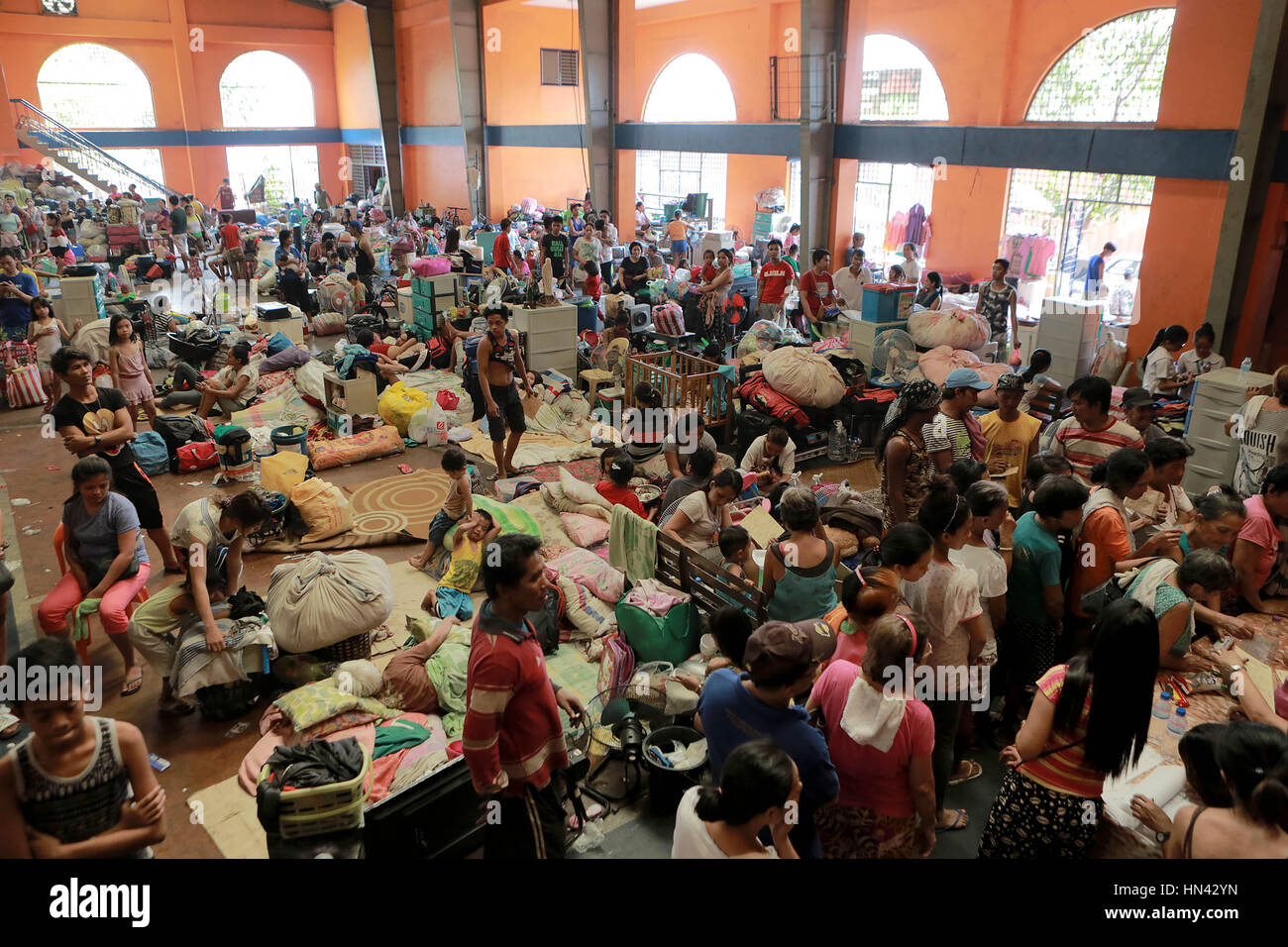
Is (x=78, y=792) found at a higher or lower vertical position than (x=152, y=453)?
higher

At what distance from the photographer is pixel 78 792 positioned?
102 inches

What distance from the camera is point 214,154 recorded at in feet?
95.5

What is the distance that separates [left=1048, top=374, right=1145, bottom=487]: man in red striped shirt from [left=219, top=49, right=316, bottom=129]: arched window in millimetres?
31055

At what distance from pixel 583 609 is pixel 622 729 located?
55.3 inches

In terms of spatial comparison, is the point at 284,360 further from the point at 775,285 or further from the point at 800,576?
the point at 800,576

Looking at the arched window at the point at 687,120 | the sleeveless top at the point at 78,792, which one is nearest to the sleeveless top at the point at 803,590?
the sleeveless top at the point at 78,792

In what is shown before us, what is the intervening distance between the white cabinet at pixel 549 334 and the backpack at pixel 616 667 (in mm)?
5845

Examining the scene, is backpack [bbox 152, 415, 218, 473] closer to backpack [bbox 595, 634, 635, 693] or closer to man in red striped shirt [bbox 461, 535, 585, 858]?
backpack [bbox 595, 634, 635, 693]

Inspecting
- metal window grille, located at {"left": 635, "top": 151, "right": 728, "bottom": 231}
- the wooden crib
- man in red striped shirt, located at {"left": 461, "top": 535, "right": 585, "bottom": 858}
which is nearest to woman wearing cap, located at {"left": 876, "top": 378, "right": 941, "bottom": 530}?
man in red striped shirt, located at {"left": 461, "top": 535, "right": 585, "bottom": 858}

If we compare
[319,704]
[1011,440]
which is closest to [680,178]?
[1011,440]

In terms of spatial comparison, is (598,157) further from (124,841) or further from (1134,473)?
(124,841)

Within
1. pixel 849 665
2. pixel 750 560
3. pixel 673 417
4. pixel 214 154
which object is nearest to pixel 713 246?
pixel 673 417

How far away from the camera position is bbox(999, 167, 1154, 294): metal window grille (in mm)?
15523

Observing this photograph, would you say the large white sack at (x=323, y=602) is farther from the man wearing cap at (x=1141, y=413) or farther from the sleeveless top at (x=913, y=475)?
the man wearing cap at (x=1141, y=413)
